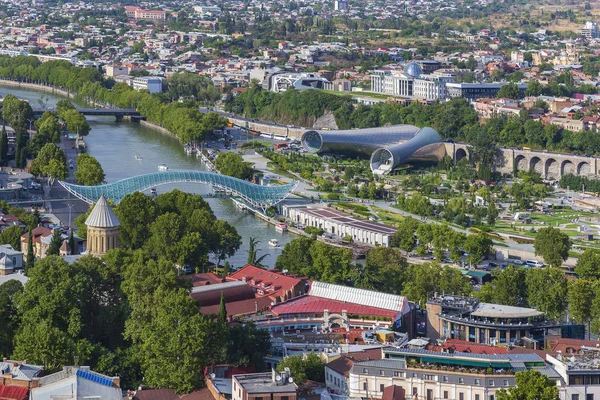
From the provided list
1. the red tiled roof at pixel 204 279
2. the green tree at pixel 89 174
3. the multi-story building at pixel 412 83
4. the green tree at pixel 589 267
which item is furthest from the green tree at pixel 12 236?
the multi-story building at pixel 412 83

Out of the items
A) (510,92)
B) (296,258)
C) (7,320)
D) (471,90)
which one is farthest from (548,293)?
(471,90)

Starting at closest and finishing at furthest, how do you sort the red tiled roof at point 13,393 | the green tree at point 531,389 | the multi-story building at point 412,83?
1. the green tree at point 531,389
2. the red tiled roof at point 13,393
3. the multi-story building at point 412,83

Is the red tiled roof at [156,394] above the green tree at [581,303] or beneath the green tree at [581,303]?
above

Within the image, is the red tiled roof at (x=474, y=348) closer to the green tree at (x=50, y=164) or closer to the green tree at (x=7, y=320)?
the green tree at (x=7, y=320)

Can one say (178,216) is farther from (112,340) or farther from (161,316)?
(161,316)

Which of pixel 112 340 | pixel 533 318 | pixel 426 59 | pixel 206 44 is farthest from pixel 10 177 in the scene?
pixel 206 44
